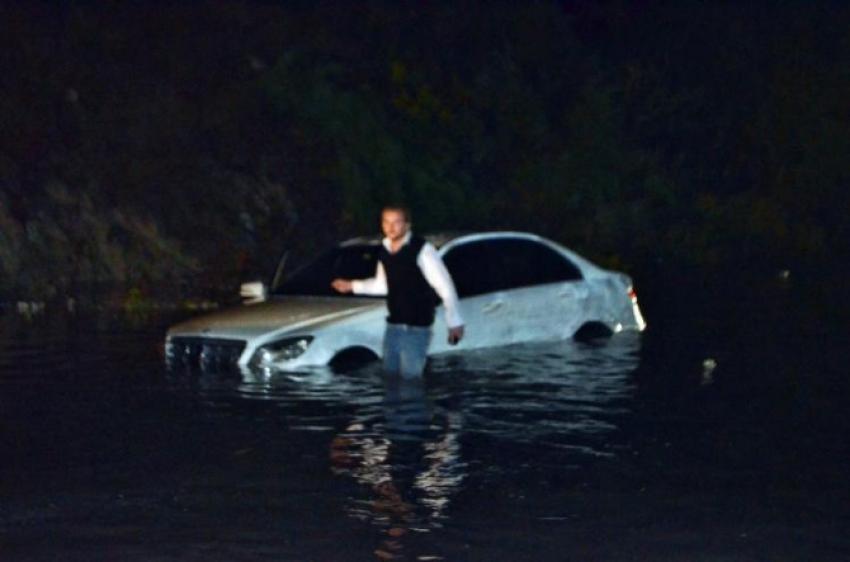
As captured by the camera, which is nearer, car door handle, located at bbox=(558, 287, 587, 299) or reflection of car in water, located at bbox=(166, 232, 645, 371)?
reflection of car in water, located at bbox=(166, 232, 645, 371)

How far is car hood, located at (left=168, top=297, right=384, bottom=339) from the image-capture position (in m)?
15.5

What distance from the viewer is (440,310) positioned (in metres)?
16.2

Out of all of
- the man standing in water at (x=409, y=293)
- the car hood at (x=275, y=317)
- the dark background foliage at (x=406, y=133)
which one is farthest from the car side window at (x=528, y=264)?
the dark background foliage at (x=406, y=133)

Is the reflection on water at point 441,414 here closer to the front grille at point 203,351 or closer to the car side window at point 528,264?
the front grille at point 203,351

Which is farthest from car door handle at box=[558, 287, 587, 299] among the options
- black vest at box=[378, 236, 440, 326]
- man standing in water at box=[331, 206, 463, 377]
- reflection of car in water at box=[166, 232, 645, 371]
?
black vest at box=[378, 236, 440, 326]

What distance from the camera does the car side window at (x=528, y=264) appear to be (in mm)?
17317

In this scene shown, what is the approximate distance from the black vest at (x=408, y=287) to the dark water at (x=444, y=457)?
724mm

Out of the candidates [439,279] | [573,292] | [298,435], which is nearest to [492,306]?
[573,292]

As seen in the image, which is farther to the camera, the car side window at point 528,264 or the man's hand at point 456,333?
the car side window at point 528,264

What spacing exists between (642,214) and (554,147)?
198 cm

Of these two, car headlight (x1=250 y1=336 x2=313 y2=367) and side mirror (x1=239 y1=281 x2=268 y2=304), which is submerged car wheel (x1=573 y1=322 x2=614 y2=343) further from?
car headlight (x1=250 y1=336 x2=313 y2=367)

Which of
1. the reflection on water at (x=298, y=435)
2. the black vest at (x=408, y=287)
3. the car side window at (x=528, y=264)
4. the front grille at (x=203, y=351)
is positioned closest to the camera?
the reflection on water at (x=298, y=435)

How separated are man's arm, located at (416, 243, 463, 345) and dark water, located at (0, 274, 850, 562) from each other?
64cm

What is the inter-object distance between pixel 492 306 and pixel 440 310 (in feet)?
2.86
